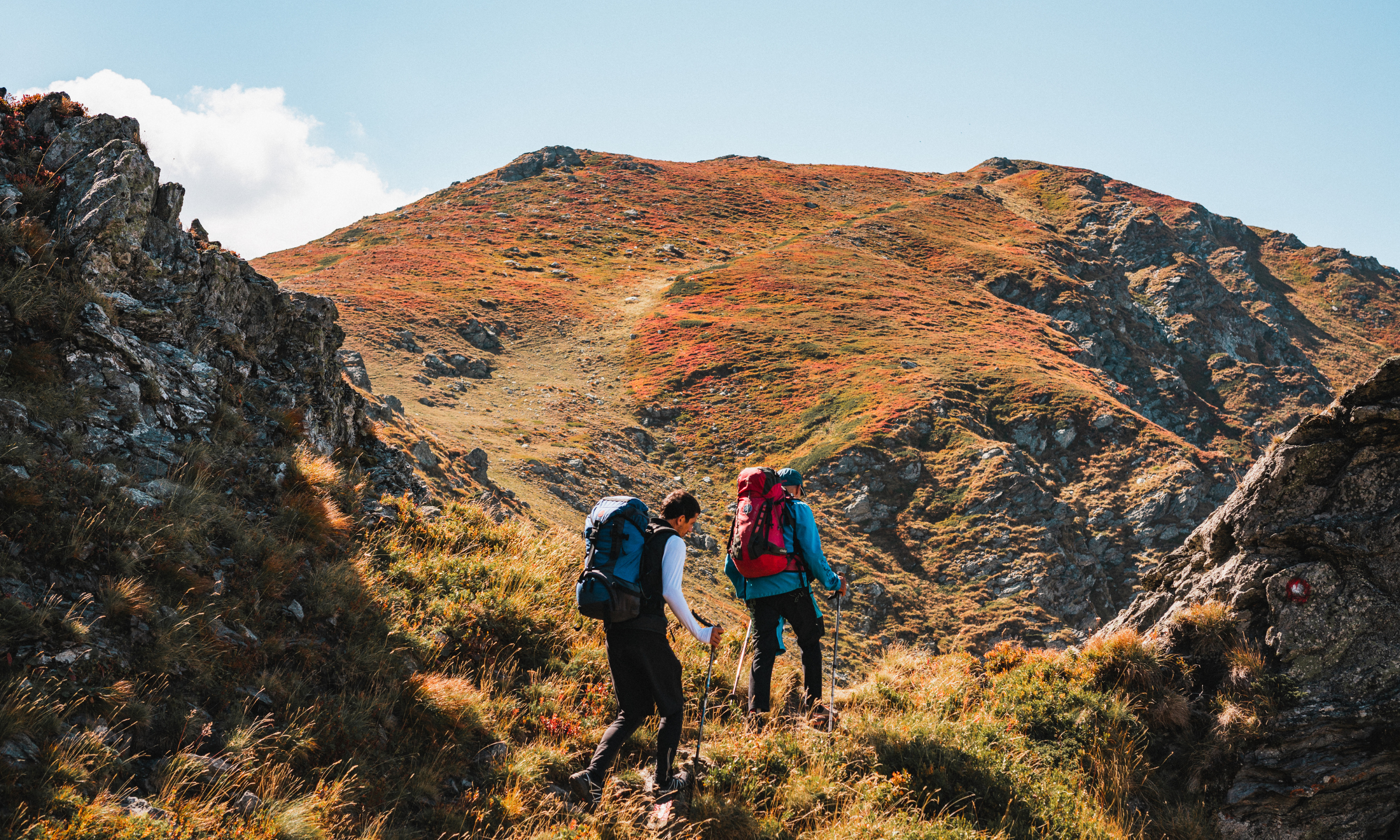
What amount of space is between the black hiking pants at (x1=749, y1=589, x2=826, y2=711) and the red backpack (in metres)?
0.29

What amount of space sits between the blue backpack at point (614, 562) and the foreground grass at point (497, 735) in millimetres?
1535

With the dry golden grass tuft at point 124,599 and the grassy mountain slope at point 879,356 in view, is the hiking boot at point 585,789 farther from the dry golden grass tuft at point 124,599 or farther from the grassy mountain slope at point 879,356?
the grassy mountain slope at point 879,356

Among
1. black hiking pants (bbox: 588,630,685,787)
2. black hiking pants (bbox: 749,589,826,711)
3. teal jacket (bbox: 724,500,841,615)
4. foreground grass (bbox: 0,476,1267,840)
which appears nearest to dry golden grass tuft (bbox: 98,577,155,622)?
foreground grass (bbox: 0,476,1267,840)

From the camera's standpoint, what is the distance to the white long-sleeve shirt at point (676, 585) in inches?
201

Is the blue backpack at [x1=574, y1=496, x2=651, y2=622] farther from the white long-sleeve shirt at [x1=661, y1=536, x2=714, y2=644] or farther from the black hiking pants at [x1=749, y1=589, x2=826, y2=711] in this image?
the black hiking pants at [x1=749, y1=589, x2=826, y2=711]

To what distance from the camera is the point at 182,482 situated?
6586 mm

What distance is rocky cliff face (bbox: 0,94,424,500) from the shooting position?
650 centimetres

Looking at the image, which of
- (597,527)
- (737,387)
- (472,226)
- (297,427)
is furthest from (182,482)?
(472,226)

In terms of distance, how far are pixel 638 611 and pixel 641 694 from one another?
0.77 meters

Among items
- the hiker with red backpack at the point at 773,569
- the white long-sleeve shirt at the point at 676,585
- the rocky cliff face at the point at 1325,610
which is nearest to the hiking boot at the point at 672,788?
the white long-sleeve shirt at the point at 676,585

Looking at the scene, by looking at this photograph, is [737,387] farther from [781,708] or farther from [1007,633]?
[781,708]

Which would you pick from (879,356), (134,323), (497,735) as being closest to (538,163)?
(879,356)

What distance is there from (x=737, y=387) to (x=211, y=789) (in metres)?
47.0

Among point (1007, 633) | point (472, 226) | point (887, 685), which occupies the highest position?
point (472, 226)
